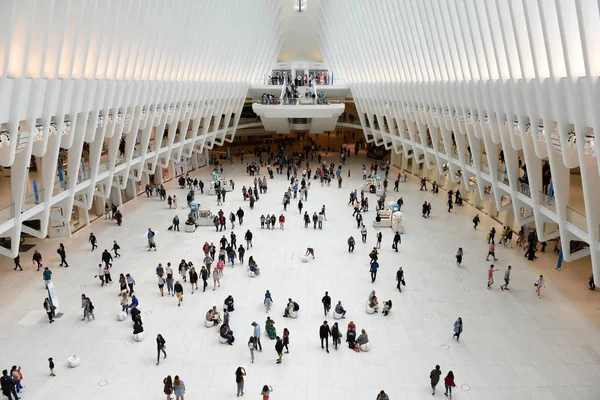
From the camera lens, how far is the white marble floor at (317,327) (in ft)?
35.1

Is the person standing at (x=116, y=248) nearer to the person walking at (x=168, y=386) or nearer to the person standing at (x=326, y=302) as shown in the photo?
the person standing at (x=326, y=302)

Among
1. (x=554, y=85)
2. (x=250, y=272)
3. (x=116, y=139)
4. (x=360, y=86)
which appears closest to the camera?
(x=554, y=85)

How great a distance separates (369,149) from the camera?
147ft

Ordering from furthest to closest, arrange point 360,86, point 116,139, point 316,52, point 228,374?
point 316,52
point 360,86
point 116,139
point 228,374

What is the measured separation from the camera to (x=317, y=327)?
42.7 ft

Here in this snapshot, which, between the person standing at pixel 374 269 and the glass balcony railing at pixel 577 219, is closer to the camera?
the glass balcony railing at pixel 577 219

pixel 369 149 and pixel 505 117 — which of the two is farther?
pixel 369 149

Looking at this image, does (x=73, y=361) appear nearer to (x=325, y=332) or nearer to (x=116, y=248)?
(x=325, y=332)

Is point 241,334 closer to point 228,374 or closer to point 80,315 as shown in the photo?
point 228,374

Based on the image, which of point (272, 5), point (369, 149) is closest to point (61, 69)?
point (272, 5)

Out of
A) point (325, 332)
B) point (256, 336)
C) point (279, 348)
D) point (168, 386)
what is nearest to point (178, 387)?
point (168, 386)

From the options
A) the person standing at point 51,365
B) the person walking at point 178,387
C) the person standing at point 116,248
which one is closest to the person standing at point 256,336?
the person walking at point 178,387

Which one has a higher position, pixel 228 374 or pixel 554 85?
pixel 554 85

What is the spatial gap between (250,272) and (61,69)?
30.5 feet
